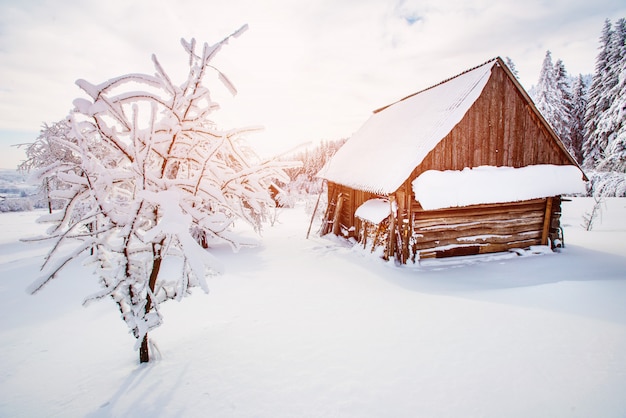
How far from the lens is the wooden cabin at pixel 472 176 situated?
9.02m

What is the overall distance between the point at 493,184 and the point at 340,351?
26.8 feet

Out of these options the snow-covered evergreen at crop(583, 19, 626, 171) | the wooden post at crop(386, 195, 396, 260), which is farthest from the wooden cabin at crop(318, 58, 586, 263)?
the snow-covered evergreen at crop(583, 19, 626, 171)

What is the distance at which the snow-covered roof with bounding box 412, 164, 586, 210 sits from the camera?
871 cm

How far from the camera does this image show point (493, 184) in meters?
9.27

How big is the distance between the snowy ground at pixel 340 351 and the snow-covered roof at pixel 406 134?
3.64 metres

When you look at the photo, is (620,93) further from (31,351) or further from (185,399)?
(31,351)

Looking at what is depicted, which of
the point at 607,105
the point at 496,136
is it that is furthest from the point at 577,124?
the point at 496,136

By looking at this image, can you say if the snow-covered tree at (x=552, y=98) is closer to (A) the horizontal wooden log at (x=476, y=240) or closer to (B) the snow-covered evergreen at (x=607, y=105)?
(B) the snow-covered evergreen at (x=607, y=105)

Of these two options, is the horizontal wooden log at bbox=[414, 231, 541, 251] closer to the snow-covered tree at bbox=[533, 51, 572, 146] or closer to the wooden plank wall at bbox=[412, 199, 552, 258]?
the wooden plank wall at bbox=[412, 199, 552, 258]

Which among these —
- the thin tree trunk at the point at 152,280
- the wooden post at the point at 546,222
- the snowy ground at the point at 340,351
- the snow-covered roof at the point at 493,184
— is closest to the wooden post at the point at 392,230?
the snow-covered roof at the point at 493,184

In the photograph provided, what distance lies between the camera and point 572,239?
12.2 meters

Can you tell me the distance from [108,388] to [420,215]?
28.4 feet

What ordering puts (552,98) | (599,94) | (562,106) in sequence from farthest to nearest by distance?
(562,106) → (552,98) → (599,94)

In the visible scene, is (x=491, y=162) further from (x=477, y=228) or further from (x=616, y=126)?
(x=616, y=126)
